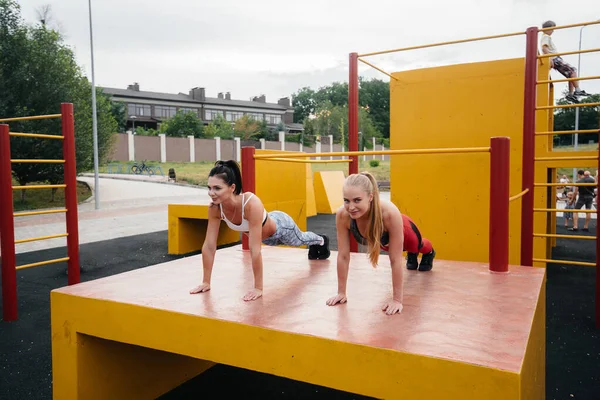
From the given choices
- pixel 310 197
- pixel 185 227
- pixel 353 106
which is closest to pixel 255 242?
pixel 353 106

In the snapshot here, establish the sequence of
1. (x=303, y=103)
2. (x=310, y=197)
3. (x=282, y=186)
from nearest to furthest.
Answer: (x=282, y=186) < (x=310, y=197) < (x=303, y=103)

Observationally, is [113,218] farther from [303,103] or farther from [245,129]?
[303,103]

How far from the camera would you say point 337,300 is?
8.46 ft

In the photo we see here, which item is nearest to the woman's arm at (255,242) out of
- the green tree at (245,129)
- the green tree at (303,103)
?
the green tree at (245,129)

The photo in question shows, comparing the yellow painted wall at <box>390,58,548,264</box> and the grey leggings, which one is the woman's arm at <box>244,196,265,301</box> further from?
the yellow painted wall at <box>390,58,548,264</box>

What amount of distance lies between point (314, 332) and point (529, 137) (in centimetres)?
321

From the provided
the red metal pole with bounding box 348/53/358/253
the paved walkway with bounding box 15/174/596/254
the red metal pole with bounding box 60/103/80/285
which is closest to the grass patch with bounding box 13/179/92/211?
the paved walkway with bounding box 15/174/596/254

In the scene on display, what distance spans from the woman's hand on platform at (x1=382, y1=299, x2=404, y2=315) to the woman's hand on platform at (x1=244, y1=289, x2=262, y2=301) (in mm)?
749

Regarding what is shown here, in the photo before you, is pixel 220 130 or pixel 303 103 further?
pixel 303 103

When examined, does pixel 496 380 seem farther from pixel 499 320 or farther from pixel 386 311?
pixel 386 311

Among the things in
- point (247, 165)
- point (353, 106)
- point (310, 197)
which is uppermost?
point (353, 106)

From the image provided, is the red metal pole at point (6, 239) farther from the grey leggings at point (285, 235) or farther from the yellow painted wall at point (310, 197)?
the yellow painted wall at point (310, 197)

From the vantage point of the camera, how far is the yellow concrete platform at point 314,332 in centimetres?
183

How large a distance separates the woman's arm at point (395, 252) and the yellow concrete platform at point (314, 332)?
0.25 ft
